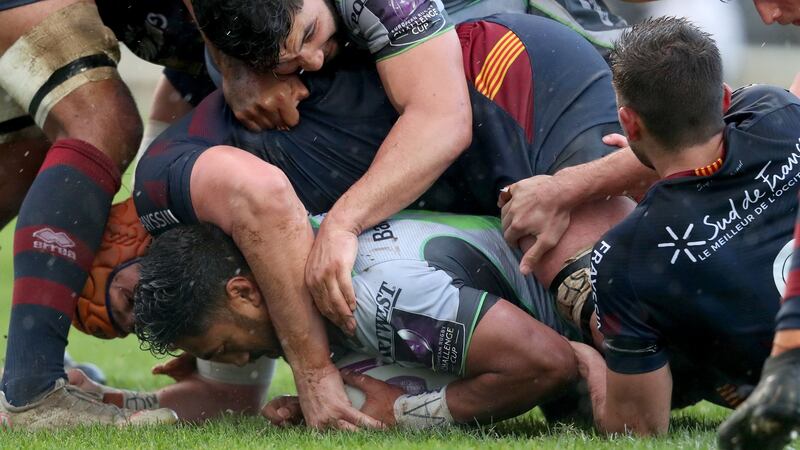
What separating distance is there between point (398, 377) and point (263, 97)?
1.11m

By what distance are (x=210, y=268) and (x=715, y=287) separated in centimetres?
166

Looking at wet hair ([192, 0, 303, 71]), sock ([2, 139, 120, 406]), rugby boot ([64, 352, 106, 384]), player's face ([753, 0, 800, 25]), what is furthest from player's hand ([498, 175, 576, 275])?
rugby boot ([64, 352, 106, 384])

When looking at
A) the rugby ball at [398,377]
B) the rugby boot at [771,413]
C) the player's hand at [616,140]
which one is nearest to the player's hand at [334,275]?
the rugby ball at [398,377]

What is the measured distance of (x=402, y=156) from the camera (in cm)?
430

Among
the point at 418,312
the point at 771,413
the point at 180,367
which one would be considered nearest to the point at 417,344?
the point at 418,312

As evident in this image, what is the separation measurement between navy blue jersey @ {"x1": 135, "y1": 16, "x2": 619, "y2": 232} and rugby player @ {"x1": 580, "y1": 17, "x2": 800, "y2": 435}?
796mm

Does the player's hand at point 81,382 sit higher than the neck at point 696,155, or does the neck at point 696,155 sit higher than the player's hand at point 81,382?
the neck at point 696,155

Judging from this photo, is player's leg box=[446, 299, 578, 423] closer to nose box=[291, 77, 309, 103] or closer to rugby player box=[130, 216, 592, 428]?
rugby player box=[130, 216, 592, 428]

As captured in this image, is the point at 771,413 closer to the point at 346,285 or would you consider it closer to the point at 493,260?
the point at 346,285

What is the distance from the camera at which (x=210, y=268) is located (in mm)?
4281

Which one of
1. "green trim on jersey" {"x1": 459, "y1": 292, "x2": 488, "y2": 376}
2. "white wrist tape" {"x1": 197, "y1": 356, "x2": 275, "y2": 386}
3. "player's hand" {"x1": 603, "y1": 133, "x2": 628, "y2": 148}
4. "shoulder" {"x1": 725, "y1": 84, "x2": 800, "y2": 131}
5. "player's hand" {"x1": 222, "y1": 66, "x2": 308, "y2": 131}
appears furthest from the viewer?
"white wrist tape" {"x1": 197, "y1": 356, "x2": 275, "y2": 386}

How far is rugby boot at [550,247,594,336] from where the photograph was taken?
4.10 m

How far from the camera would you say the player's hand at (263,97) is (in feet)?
15.0

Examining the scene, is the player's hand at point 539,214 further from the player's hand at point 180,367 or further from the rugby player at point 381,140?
the player's hand at point 180,367
